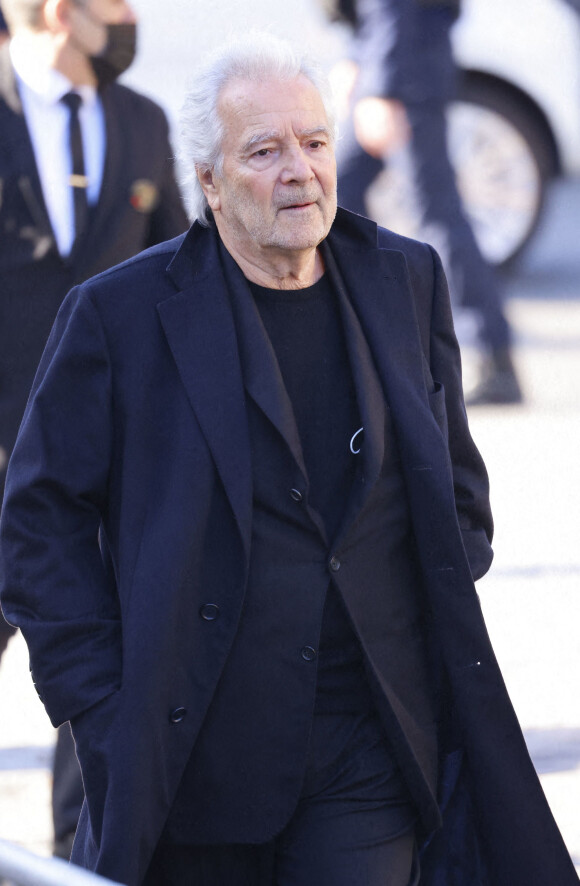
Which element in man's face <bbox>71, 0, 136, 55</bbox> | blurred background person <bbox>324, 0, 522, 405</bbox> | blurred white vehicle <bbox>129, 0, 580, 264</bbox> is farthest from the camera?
blurred white vehicle <bbox>129, 0, 580, 264</bbox>

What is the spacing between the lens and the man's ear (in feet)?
8.44

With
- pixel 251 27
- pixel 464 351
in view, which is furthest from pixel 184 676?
pixel 464 351

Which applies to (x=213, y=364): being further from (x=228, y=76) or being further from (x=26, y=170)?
(x=26, y=170)

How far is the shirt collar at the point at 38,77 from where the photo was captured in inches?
149

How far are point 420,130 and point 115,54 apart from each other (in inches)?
135

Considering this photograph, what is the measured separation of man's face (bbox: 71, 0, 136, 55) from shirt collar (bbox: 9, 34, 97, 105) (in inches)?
4.3

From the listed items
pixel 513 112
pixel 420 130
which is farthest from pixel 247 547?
pixel 513 112

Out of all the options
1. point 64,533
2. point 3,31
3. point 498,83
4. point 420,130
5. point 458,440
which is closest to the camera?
point 64,533

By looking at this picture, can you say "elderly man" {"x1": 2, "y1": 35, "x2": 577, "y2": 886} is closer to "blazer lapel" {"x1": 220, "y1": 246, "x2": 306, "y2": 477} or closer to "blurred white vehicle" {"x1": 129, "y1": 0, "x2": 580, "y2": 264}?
"blazer lapel" {"x1": 220, "y1": 246, "x2": 306, "y2": 477}

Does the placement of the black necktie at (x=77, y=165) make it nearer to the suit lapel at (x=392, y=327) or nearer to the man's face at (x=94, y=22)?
the man's face at (x=94, y=22)

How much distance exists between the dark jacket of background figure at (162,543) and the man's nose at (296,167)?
0.20 meters

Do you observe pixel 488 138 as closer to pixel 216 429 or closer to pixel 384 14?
pixel 384 14

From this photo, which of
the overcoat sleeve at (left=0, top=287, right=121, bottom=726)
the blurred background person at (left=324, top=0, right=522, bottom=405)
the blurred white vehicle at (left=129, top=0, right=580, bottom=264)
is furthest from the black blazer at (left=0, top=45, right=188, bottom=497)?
the blurred white vehicle at (left=129, top=0, right=580, bottom=264)

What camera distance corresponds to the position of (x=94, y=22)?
3887 millimetres
